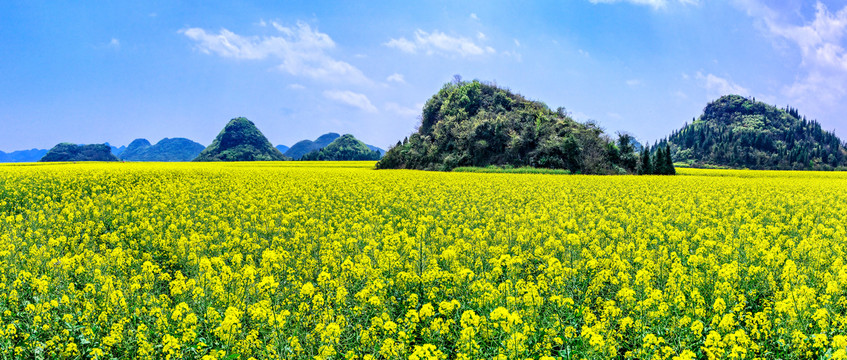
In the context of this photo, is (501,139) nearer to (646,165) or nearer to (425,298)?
(646,165)

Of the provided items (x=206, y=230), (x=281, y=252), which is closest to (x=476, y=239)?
(x=281, y=252)

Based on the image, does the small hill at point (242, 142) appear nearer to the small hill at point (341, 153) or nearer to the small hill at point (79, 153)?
the small hill at point (341, 153)

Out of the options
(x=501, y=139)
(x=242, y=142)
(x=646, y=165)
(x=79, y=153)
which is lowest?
(x=646, y=165)

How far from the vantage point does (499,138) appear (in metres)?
62.6

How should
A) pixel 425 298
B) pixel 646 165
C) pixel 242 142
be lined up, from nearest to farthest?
1. pixel 425 298
2. pixel 646 165
3. pixel 242 142

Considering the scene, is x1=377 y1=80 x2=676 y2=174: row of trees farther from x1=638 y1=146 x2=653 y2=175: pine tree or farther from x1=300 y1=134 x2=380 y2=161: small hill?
x1=300 y1=134 x2=380 y2=161: small hill

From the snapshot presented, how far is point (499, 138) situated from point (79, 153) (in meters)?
181

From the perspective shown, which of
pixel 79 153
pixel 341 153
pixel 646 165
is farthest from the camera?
pixel 79 153

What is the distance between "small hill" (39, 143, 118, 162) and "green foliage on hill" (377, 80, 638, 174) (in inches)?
6178

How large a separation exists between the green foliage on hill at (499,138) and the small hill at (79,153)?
157 m

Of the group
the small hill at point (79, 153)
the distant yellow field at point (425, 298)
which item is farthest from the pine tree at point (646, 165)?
the small hill at point (79, 153)

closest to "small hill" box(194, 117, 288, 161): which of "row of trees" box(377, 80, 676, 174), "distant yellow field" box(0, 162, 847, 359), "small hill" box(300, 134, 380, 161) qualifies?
"small hill" box(300, 134, 380, 161)

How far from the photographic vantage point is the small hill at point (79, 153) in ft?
521

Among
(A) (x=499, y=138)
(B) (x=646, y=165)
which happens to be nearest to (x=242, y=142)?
(A) (x=499, y=138)
